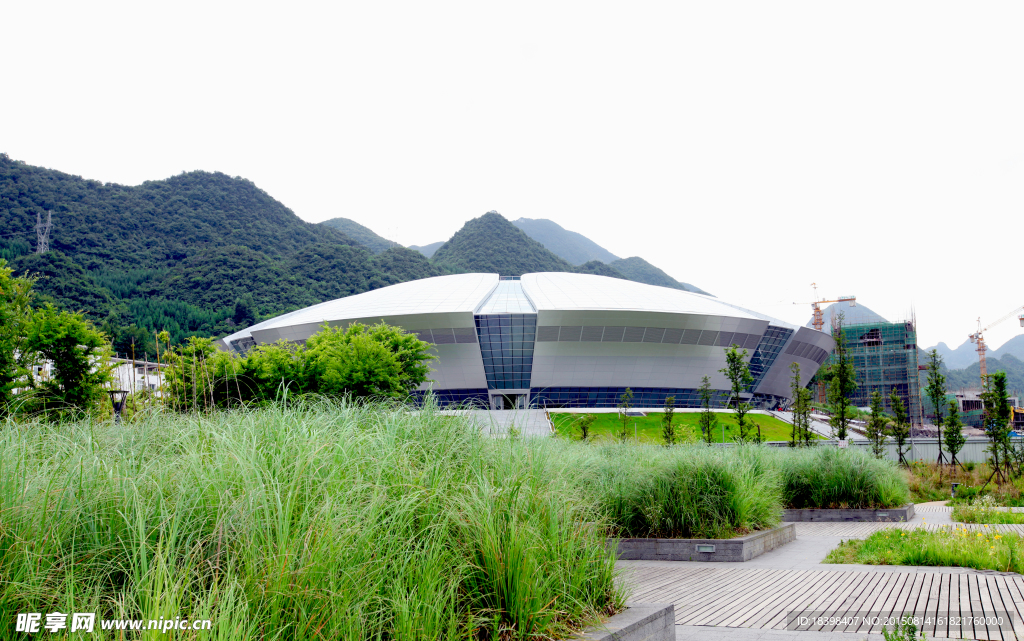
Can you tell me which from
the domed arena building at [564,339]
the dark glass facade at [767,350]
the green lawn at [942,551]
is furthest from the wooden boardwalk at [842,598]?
the dark glass facade at [767,350]

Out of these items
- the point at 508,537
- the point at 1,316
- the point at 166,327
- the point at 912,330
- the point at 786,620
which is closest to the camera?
the point at 508,537

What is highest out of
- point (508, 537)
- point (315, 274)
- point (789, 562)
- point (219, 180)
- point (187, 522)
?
point (219, 180)


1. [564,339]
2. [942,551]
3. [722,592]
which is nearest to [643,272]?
[564,339]

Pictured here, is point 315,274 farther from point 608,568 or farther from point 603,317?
point 608,568

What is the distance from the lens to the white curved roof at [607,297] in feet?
142

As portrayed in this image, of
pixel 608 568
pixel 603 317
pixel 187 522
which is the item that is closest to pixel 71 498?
pixel 187 522

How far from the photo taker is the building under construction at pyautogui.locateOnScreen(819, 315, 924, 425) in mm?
97500

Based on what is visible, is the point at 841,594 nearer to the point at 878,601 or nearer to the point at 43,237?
the point at 878,601

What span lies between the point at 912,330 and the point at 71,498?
120674mm

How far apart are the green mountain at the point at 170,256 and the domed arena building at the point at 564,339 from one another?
31658mm

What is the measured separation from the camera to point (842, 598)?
6223 millimetres

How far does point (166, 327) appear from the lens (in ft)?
235

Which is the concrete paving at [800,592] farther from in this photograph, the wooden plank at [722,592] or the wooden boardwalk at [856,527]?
the wooden boardwalk at [856,527]

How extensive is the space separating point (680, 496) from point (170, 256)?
325 feet
